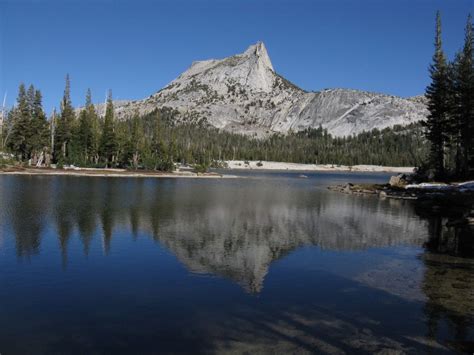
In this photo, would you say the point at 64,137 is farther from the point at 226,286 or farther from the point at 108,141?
the point at 226,286

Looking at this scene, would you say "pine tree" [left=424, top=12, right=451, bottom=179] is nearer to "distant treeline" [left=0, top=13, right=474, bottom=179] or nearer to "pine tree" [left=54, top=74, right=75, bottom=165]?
"distant treeline" [left=0, top=13, right=474, bottom=179]

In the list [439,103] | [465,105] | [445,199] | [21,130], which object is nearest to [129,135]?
[21,130]

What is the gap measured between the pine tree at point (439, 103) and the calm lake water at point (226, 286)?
115ft

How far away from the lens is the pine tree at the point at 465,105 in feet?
190

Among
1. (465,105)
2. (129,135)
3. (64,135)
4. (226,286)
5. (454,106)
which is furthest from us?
(129,135)

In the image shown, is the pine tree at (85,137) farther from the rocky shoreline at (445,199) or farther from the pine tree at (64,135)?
the rocky shoreline at (445,199)

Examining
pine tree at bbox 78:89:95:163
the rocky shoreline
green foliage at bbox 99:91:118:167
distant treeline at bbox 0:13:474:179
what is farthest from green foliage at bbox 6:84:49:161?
the rocky shoreline

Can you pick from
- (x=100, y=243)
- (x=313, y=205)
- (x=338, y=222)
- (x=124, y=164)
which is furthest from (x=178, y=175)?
(x=100, y=243)

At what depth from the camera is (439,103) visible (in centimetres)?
6750

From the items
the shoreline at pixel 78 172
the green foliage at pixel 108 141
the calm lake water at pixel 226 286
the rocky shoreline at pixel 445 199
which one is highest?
the green foliage at pixel 108 141

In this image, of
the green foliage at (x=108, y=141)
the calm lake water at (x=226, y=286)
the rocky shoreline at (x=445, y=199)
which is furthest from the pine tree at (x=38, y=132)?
the rocky shoreline at (x=445, y=199)

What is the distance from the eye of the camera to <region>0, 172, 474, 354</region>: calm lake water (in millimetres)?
12078

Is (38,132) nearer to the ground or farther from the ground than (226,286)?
farther from the ground

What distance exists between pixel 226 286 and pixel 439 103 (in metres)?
62.7
